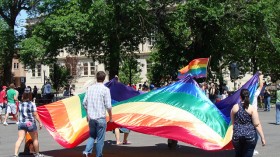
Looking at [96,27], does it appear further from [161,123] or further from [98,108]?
[98,108]

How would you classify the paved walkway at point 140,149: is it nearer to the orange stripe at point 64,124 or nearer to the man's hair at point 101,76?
the orange stripe at point 64,124

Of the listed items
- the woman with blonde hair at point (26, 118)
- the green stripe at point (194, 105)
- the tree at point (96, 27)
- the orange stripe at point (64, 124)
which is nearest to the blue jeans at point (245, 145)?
the green stripe at point (194, 105)

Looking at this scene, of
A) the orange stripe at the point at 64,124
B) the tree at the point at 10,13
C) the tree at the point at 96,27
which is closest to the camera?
the orange stripe at the point at 64,124

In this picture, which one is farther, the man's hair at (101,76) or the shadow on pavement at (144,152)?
the shadow on pavement at (144,152)

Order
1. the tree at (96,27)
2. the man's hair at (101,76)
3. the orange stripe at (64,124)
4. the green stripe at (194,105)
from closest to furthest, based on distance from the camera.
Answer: the man's hair at (101,76), the green stripe at (194,105), the orange stripe at (64,124), the tree at (96,27)

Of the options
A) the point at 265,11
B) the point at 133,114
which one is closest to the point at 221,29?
the point at 265,11

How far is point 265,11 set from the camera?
3012 centimetres

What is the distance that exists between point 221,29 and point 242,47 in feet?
24.4

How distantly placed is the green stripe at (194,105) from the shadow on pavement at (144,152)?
3.60 ft

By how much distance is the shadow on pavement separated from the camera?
11.4 metres

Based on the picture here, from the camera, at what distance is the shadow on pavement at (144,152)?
11.4 metres

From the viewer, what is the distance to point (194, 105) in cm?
1098

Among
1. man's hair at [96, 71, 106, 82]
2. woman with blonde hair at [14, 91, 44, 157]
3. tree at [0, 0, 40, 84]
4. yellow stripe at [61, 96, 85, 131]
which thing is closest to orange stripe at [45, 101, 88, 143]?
yellow stripe at [61, 96, 85, 131]

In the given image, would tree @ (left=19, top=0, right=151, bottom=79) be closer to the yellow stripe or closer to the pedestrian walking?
the yellow stripe
